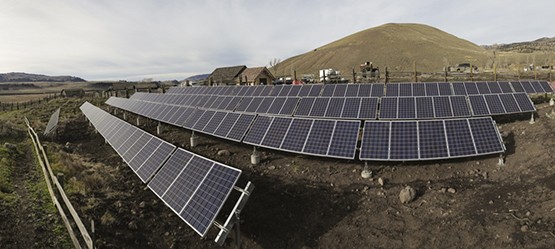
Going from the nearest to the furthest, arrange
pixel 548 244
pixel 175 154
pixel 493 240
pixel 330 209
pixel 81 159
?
1. pixel 548 244
2. pixel 493 240
3. pixel 330 209
4. pixel 175 154
5. pixel 81 159

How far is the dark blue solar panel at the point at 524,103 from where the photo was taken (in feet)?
50.7

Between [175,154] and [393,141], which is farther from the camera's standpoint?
[393,141]

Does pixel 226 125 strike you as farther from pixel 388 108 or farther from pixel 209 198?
pixel 388 108

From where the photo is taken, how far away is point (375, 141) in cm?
1104

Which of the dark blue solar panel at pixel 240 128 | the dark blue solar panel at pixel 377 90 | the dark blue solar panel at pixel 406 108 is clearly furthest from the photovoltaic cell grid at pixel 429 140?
the dark blue solar panel at pixel 377 90

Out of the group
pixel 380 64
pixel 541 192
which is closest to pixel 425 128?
pixel 541 192

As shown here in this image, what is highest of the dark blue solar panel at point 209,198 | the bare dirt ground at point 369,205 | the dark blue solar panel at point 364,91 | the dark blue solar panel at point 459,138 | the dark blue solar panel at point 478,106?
the dark blue solar panel at point 364,91

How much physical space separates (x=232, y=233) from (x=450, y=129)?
9.03 m

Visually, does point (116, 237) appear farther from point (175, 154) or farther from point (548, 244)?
point (548, 244)

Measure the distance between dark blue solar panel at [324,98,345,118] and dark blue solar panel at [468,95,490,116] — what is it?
7.02m

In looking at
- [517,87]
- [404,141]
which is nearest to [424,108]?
[404,141]

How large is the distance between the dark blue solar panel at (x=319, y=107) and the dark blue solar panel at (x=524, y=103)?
10643 millimetres

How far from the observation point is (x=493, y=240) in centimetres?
709

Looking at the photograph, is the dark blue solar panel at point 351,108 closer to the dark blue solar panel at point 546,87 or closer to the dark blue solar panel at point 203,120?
the dark blue solar panel at point 203,120
